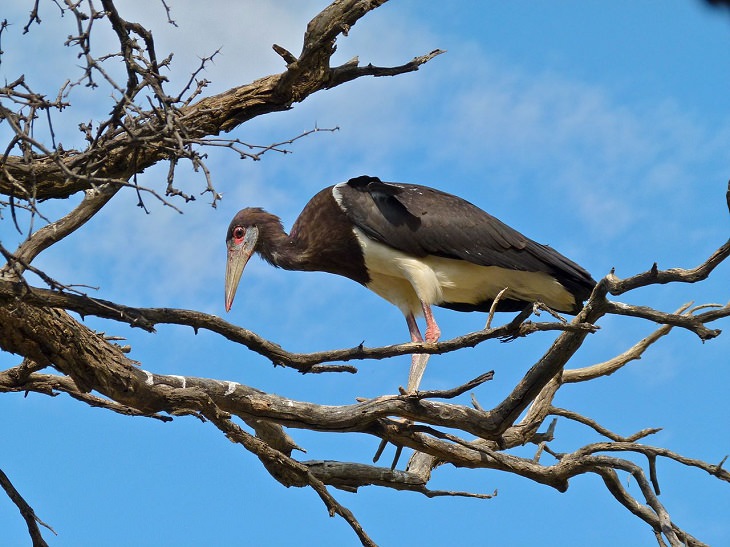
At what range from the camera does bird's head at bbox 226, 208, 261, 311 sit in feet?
24.4

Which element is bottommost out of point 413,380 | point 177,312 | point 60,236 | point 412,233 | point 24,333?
point 24,333

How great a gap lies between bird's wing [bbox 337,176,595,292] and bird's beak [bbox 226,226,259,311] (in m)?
1.03

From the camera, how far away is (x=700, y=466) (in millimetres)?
5219

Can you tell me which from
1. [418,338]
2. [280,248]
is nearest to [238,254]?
[280,248]

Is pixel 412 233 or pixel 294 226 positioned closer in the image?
pixel 412 233

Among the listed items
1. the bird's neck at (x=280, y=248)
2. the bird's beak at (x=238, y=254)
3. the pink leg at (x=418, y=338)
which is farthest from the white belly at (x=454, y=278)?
the bird's beak at (x=238, y=254)

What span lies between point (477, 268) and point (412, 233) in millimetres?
595

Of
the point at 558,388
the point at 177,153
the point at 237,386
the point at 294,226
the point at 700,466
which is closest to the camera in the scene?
the point at 177,153

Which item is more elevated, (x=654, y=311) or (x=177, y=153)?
(x=654, y=311)

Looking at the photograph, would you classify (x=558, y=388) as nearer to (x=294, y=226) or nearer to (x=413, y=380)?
(x=413, y=380)

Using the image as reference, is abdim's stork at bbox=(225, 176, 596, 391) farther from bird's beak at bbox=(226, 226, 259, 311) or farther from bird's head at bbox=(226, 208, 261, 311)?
bird's head at bbox=(226, 208, 261, 311)

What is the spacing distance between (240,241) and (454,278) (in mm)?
1951

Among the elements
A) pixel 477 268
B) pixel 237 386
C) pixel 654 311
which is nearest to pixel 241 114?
pixel 237 386

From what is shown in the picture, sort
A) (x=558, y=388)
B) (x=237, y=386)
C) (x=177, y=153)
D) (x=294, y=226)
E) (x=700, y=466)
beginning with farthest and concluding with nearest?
(x=294, y=226), (x=558, y=388), (x=700, y=466), (x=237, y=386), (x=177, y=153)
